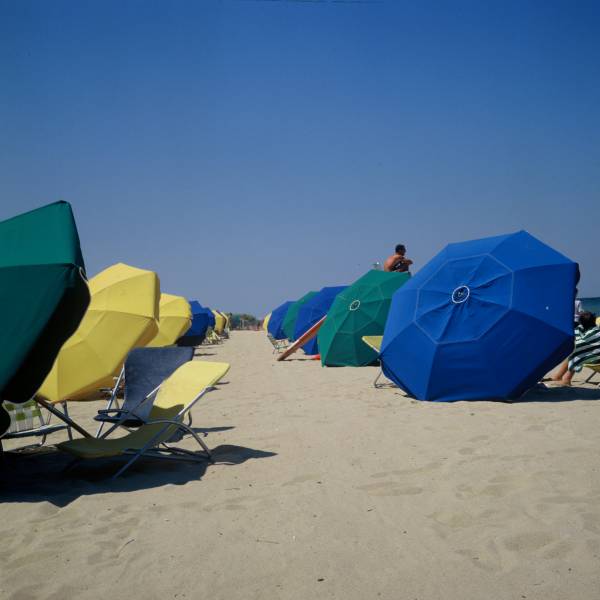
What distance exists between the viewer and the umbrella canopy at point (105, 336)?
845cm

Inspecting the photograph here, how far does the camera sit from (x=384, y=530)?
3.35 m

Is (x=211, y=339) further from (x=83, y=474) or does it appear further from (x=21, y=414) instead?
(x=83, y=474)

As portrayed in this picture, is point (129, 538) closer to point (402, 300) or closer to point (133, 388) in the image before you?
point (133, 388)

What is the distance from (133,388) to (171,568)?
304 centimetres

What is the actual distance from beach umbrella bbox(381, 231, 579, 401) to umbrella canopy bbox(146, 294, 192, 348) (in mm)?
9017

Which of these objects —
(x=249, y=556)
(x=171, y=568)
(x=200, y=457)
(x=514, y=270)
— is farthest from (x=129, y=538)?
(x=514, y=270)

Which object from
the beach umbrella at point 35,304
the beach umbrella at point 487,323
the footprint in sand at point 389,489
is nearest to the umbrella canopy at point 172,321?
the beach umbrella at point 487,323

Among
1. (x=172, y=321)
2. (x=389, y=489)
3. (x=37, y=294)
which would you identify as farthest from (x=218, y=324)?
(x=389, y=489)

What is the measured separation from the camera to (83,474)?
16.1ft

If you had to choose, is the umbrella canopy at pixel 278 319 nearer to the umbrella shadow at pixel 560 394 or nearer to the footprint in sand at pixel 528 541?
the umbrella shadow at pixel 560 394

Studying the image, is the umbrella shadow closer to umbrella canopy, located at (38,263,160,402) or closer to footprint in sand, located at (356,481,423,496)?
footprint in sand, located at (356,481,423,496)

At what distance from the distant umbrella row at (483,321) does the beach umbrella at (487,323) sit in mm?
12

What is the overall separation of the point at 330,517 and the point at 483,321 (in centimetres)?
486

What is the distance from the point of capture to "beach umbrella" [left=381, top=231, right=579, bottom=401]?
745 cm
